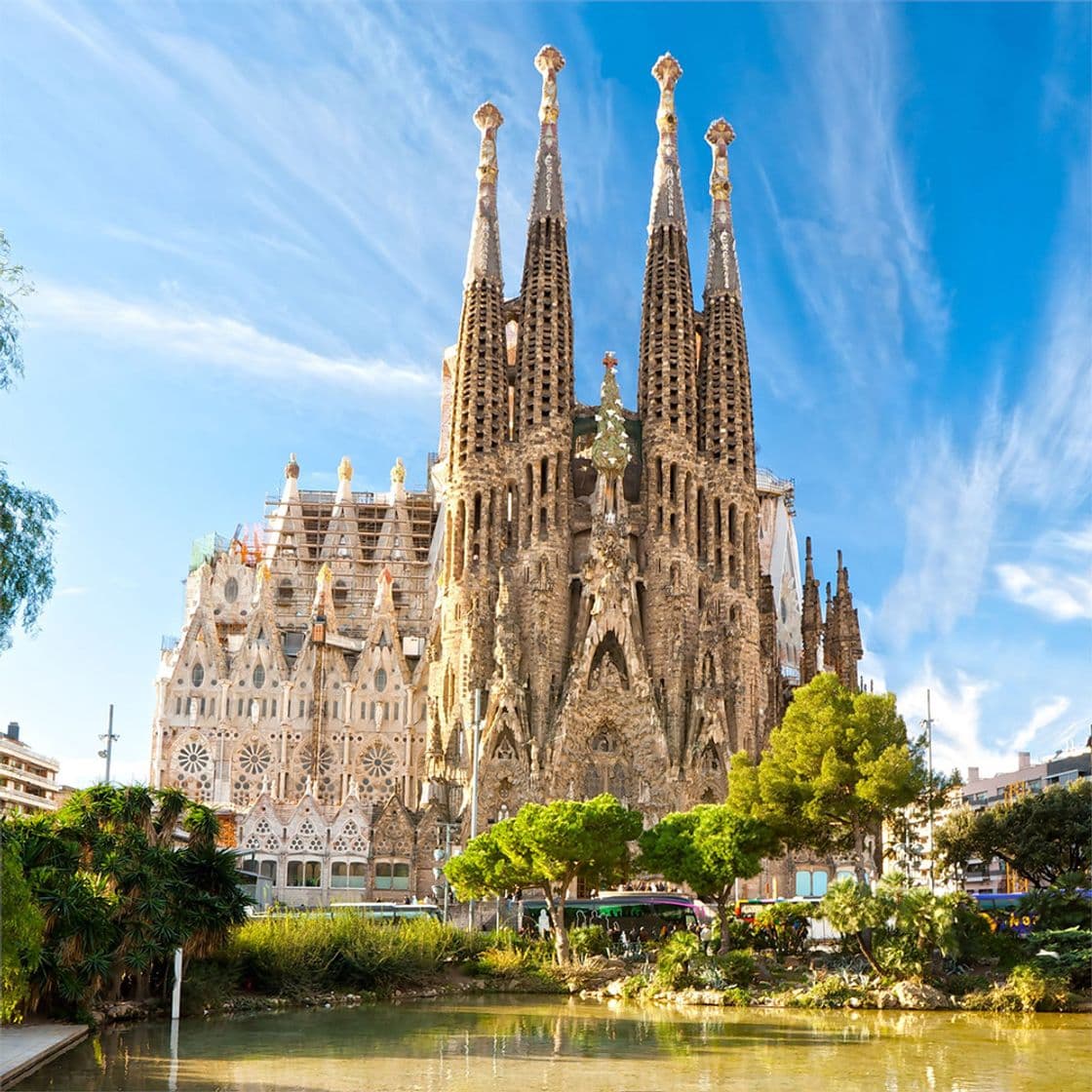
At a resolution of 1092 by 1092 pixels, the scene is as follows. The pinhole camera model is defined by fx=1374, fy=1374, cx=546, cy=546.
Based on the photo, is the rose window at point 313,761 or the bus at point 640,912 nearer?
the bus at point 640,912

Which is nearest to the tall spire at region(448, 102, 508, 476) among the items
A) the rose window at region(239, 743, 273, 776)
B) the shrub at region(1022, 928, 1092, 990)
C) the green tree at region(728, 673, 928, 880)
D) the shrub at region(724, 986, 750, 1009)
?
the rose window at region(239, 743, 273, 776)

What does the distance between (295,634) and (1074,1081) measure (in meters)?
59.3

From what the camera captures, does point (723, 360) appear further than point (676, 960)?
Yes

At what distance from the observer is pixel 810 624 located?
70.4m

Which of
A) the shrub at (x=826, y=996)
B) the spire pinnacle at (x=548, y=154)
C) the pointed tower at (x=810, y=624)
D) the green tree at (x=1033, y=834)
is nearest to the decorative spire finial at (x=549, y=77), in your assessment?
the spire pinnacle at (x=548, y=154)

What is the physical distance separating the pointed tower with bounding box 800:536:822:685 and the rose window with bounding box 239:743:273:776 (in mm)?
27484

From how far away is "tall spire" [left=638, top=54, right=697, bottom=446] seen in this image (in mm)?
65125

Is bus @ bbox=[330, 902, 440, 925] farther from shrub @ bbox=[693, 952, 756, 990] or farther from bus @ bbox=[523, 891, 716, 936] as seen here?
shrub @ bbox=[693, 952, 756, 990]

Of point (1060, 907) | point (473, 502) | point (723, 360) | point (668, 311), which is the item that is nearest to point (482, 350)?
point (473, 502)

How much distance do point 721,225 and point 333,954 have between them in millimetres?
48507

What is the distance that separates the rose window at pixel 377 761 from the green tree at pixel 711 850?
107ft

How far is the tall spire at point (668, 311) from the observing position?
65.1 m

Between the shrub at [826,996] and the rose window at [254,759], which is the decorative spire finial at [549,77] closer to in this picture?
the rose window at [254,759]

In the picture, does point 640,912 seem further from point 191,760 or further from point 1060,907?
point 191,760
